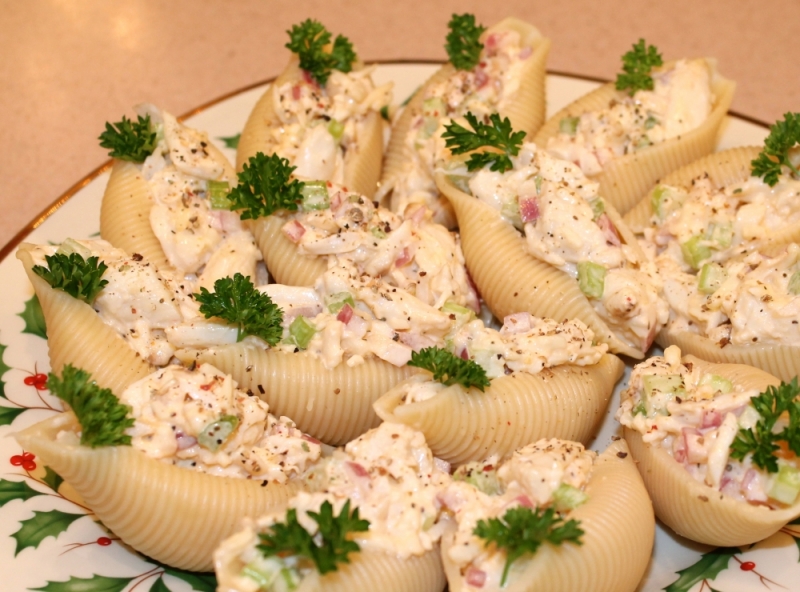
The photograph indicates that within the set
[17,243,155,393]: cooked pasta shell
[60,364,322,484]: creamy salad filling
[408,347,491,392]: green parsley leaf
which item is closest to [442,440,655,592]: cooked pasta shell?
[408,347,491,392]: green parsley leaf

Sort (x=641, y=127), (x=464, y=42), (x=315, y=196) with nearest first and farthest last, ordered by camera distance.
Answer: (x=315, y=196)
(x=641, y=127)
(x=464, y=42)

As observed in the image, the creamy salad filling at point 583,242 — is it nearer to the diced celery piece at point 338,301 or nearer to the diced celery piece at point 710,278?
the diced celery piece at point 710,278

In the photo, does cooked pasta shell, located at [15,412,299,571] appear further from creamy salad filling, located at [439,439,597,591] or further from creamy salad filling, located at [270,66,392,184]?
creamy salad filling, located at [270,66,392,184]

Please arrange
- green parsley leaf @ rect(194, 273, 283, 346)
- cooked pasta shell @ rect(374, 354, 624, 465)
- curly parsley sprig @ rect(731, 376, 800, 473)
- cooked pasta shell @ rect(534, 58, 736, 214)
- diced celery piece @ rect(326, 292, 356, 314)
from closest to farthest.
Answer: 1. curly parsley sprig @ rect(731, 376, 800, 473)
2. cooked pasta shell @ rect(374, 354, 624, 465)
3. green parsley leaf @ rect(194, 273, 283, 346)
4. diced celery piece @ rect(326, 292, 356, 314)
5. cooked pasta shell @ rect(534, 58, 736, 214)

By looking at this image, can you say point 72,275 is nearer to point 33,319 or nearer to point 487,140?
point 33,319

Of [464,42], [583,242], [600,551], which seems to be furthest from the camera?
[464,42]

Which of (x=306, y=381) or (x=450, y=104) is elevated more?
(x=450, y=104)

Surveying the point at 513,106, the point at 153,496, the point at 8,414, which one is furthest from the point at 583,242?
the point at 8,414

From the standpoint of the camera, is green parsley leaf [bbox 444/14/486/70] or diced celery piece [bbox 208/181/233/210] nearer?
diced celery piece [bbox 208/181/233/210]

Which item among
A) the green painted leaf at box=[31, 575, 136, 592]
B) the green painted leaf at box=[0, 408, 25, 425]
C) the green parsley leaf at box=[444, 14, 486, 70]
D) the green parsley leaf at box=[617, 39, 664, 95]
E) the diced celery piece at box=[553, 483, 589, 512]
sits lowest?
the green painted leaf at box=[31, 575, 136, 592]
